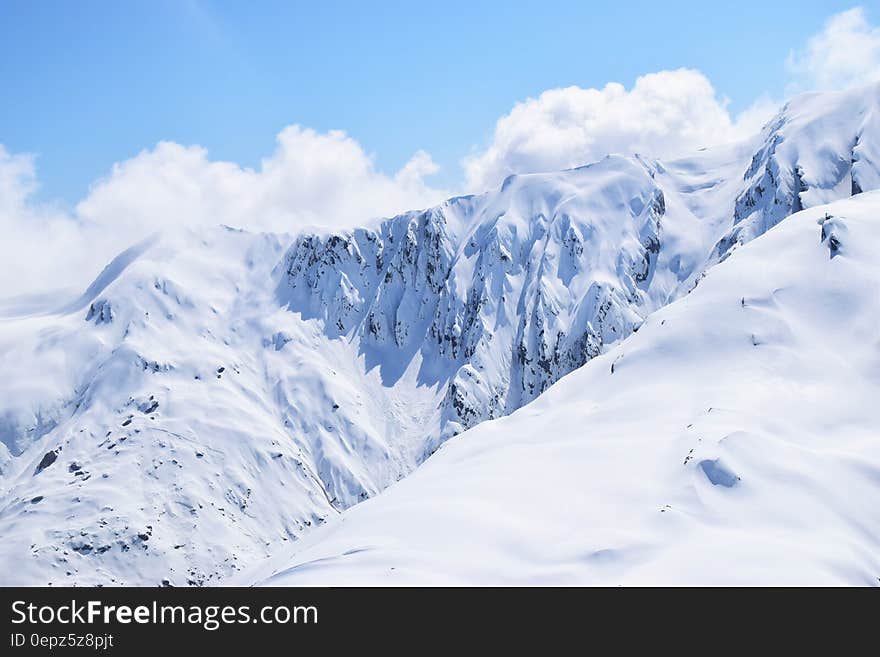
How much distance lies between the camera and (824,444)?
68.7m

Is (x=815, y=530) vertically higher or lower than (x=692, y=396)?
lower

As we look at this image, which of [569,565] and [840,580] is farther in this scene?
[569,565]

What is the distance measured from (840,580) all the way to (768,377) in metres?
44.7

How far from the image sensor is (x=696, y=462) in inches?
2450

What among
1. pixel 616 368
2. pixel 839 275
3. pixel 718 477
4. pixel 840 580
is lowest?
pixel 840 580

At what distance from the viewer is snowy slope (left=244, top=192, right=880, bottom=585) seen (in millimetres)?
46375

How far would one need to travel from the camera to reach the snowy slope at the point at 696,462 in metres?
46.4
